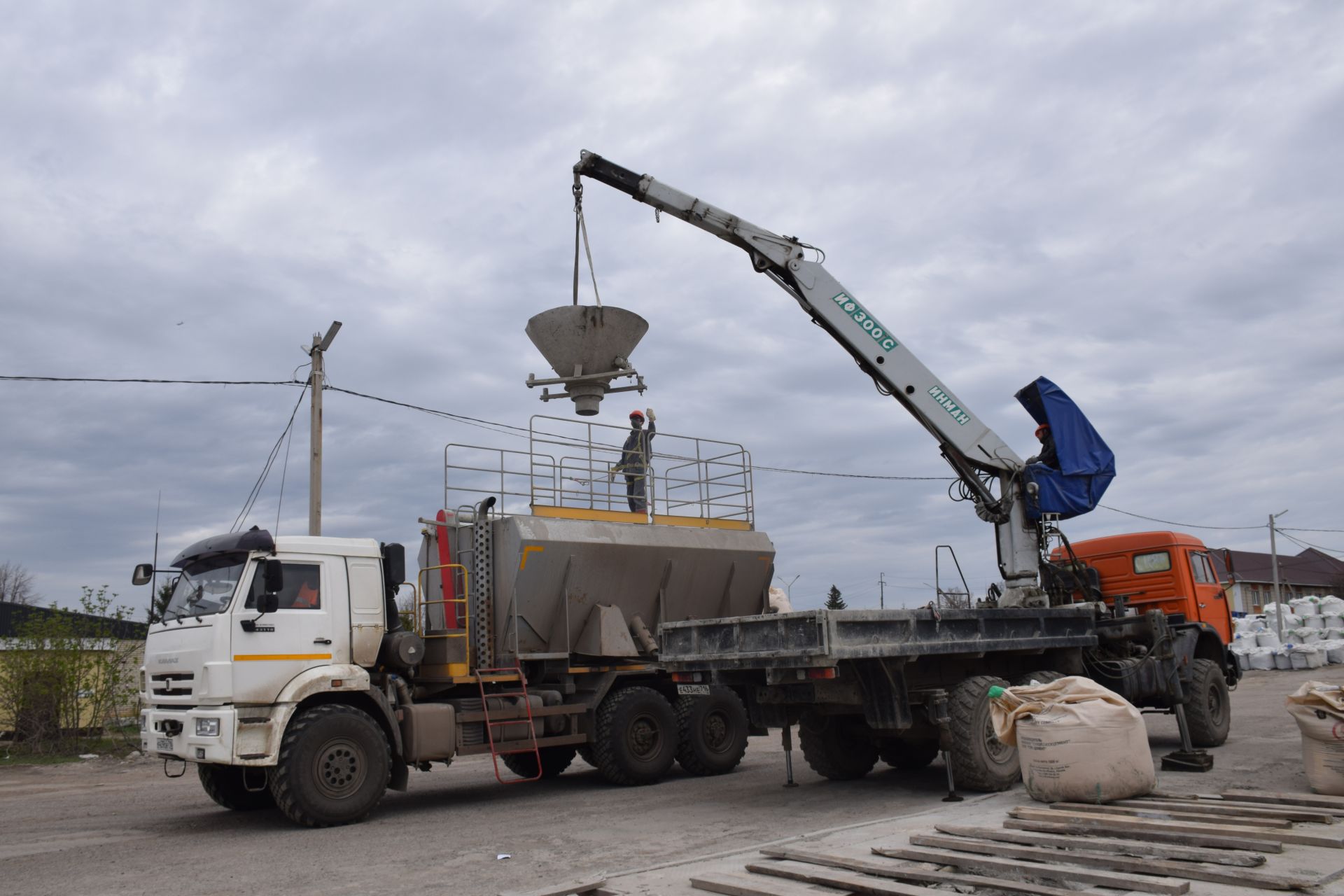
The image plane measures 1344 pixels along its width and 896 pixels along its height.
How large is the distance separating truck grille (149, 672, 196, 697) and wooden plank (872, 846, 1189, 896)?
23.8ft

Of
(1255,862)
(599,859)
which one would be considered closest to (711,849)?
(599,859)

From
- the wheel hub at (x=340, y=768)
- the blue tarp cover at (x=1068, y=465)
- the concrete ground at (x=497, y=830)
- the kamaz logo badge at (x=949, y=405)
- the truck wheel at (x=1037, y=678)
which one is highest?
the kamaz logo badge at (x=949, y=405)

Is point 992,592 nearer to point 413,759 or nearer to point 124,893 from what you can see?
point 413,759

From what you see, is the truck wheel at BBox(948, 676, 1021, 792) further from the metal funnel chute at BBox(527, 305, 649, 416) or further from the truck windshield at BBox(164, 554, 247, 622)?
the truck windshield at BBox(164, 554, 247, 622)

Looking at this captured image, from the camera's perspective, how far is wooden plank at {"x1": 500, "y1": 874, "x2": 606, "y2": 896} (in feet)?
20.8

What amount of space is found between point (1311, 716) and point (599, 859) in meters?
6.18

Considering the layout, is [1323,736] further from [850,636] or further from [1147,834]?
[850,636]

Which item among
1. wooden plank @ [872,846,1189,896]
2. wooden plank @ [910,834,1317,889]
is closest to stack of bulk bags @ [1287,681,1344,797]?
wooden plank @ [910,834,1317,889]

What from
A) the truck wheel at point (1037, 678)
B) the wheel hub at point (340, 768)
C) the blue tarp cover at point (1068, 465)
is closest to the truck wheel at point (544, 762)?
the wheel hub at point (340, 768)

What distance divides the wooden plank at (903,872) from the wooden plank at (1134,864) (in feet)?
1.63

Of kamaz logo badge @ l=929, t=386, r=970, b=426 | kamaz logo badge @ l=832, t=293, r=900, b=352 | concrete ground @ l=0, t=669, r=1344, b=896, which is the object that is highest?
kamaz logo badge @ l=832, t=293, r=900, b=352

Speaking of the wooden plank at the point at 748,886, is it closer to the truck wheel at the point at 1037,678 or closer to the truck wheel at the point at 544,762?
the truck wheel at the point at 1037,678

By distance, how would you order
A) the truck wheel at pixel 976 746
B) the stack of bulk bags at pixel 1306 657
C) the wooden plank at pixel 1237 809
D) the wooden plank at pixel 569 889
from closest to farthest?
the wooden plank at pixel 569 889 → the wooden plank at pixel 1237 809 → the truck wheel at pixel 976 746 → the stack of bulk bags at pixel 1306 657

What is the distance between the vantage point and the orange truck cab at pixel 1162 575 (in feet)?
46.4
